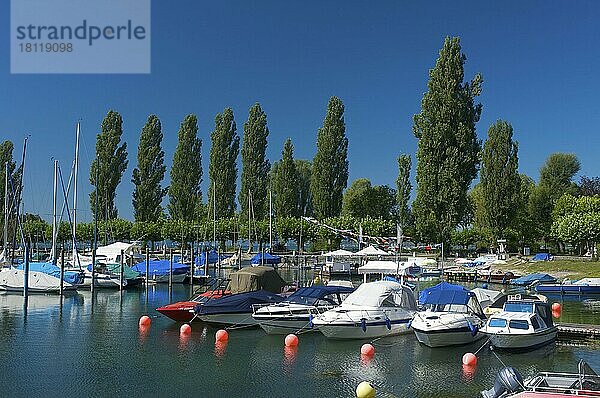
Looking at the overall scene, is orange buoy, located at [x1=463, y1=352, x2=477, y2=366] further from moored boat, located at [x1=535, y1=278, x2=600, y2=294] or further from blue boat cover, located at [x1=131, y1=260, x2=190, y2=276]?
blue boat cover, located at [x1=131, y1=260, x2=190, y2=276]

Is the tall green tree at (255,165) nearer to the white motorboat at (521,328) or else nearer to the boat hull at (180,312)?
the boat hull at (180,312)

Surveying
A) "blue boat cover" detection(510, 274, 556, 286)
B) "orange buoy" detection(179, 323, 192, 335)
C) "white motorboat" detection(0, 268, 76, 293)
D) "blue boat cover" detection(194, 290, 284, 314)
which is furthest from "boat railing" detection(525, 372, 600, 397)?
"blue boat cover" detection(510, 274, 556, 286)

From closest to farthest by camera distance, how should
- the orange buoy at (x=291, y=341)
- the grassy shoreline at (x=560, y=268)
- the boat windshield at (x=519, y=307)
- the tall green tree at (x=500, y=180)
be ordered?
the boat windshield at (x=519, y=307) < the orange buoy at (x=291, y=341) < the grassy shoreline at (x=560, y=268) < the tall green tree at (x=500, y=180)

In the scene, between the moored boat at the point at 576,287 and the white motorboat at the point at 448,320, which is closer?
the white motorboat at the point at 448,320

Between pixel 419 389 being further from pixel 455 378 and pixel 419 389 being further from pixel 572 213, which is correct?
pixel 572 213

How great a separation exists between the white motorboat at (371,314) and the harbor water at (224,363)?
450 millimetres

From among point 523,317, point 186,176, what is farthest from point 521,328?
point 186,176

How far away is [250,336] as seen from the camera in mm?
24828

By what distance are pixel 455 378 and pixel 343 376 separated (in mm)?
3320

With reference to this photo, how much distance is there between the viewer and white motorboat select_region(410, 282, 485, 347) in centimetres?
2147

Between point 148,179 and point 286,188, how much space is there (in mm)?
17914

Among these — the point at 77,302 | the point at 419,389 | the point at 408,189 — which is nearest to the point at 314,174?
the point at 408,189

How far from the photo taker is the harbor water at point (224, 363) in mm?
16781

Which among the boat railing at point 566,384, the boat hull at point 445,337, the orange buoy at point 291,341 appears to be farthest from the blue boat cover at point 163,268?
the boat railing at point 566,384
